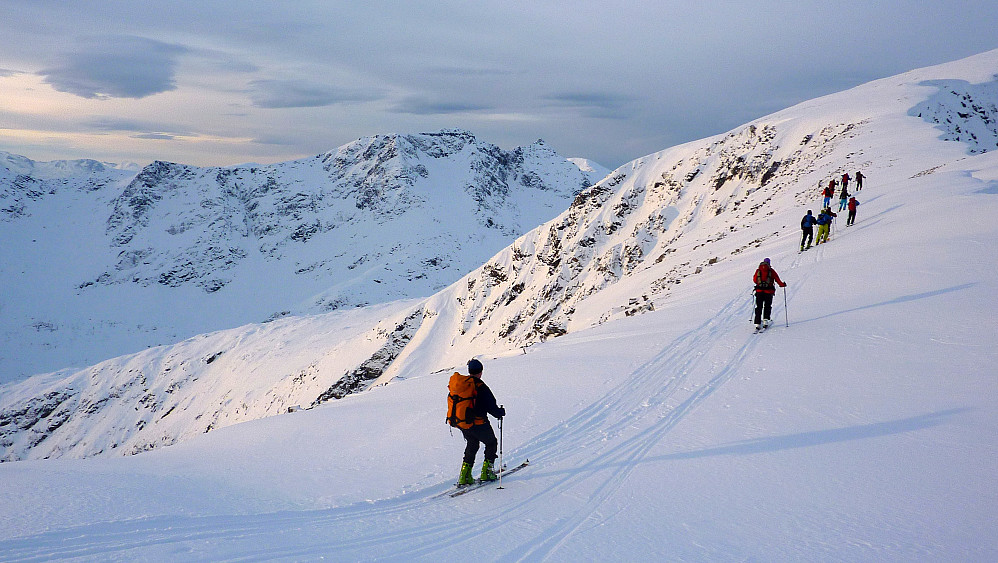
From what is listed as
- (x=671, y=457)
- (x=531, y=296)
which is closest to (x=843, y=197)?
(x=671, y=457)

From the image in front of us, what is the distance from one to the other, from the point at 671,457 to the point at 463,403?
306cm

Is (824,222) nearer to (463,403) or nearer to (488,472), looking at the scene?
(488,472)

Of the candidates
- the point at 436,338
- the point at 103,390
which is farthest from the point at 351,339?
the point at 103,390

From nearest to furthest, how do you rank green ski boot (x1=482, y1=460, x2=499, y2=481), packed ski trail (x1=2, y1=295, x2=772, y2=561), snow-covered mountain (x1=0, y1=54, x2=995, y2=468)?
packed ski trail (x1=2, y1=295, x2=772, y2=561), green ski boot (x1=482, y1=460, x2=499, y2=481), snow-covered mountain (x1=0, y1=54, x2=995, y2=468)

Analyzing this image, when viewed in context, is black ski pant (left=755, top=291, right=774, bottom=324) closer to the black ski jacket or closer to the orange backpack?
the black ski jacket

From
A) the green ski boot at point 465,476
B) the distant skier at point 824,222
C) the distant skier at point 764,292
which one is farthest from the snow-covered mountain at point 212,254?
the green ski boot at point 465,476

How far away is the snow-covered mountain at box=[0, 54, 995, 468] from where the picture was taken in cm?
4044

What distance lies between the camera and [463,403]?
7.11 meters

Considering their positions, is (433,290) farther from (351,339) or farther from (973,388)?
(973,388)

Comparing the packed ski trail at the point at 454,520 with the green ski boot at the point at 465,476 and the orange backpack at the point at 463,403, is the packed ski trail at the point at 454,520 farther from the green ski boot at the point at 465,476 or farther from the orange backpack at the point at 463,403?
the orange backpack at the point at 463,403

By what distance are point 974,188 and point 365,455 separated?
28.0m

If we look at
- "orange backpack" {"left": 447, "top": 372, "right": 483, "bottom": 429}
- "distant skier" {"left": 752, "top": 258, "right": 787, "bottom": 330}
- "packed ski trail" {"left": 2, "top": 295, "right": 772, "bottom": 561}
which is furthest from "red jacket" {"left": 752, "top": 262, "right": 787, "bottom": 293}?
"orange backpack" {"left": 447, "top": 372, "right": 483, "bottom": 429}

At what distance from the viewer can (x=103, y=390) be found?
262ft

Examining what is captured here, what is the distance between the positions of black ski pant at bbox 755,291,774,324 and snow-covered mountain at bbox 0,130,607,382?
120542 millimetres
